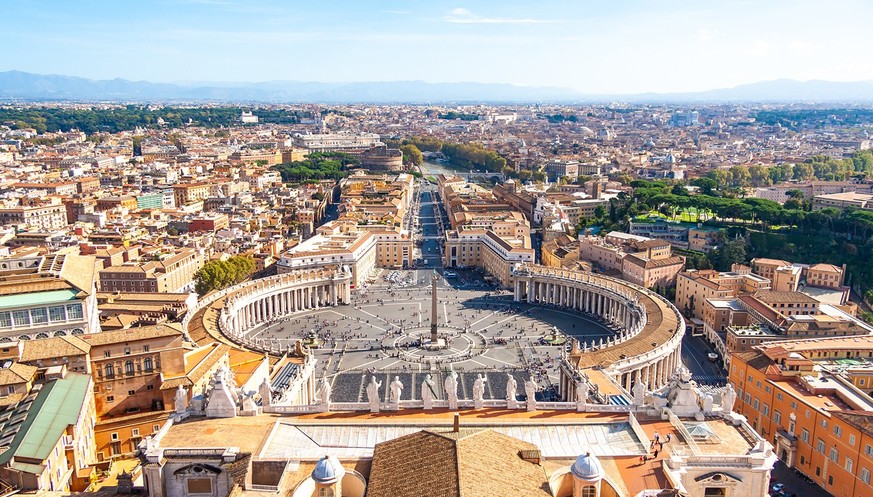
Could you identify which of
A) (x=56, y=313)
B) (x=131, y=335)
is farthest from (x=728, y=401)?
(x=56, y=313)

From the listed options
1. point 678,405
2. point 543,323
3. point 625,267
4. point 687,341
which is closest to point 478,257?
point 625,267

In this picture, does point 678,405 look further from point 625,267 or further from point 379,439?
point 625,267

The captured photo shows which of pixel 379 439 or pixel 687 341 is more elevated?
pixel 379 439

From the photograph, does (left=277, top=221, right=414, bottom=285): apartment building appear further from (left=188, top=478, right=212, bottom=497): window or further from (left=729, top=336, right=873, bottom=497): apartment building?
(left=188, top=478, right=212, bottom=497): window

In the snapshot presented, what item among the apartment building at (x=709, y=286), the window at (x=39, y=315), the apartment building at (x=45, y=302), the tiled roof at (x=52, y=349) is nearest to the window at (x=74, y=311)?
the apartment building at (x=45, y=302)

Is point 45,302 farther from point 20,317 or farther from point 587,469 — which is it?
point 587,469

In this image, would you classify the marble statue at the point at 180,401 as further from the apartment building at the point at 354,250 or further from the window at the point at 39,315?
the apartment building at the point at 354,250
